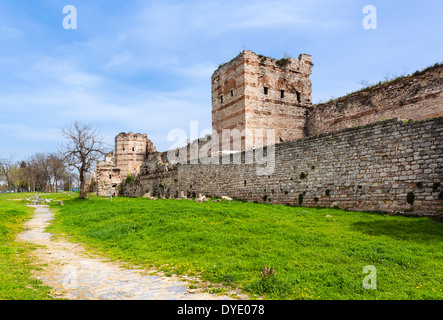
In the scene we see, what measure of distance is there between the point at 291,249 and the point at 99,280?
3945mm

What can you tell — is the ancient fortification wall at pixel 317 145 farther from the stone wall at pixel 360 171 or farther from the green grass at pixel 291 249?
the green grass at pixel 291 249

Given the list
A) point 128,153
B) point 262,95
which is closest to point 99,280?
point 262,95

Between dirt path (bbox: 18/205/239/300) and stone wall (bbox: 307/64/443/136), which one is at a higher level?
stone wall (bbox: 307/64/443/136)

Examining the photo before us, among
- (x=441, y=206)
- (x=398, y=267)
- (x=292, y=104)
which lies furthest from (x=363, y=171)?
(x=292, y=104)

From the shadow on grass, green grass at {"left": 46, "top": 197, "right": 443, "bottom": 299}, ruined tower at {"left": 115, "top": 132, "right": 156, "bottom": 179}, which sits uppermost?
ruined tower at {"left": 115, "top": 132, "right": 156, "bottom": 179}

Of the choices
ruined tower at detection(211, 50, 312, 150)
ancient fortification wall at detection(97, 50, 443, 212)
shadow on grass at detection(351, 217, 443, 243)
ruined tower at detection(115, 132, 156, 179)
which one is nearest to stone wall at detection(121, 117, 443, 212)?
ancient fortification wall at detection(97, 50, 443, 212)

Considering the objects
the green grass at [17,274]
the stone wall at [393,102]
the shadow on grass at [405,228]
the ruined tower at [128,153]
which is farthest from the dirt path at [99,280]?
the ruined tower at [128,153]

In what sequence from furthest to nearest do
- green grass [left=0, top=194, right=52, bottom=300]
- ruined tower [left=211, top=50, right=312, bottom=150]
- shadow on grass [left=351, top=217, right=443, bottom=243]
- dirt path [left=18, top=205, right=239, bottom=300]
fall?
ruined tower [left=211, top=50, right=312, bottom=150] < shadow on grass [left=351, top=217, right=443, bottom=243] < dirt path [left=18, top=205, right=239, bottom=300] < green grass [left=0, top=194, right=52, bottom=300]

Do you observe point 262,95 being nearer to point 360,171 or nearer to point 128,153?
point 360,171

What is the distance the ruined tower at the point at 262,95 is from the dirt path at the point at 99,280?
51.3 ft

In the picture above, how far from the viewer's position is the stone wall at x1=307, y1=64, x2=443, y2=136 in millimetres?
14938

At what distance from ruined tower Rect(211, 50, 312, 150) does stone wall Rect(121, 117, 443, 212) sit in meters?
5.57

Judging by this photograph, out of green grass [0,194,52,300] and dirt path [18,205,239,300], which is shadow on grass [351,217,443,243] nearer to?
dirt path [18,205,239,300]

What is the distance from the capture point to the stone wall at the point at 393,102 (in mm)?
14938
